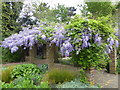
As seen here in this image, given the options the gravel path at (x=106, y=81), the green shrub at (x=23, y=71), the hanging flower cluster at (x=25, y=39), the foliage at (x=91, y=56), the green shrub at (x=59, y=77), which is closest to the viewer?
the foliage at (x=91, y=56)

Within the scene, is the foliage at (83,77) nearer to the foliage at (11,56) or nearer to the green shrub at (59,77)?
the green shrub at (59,77)

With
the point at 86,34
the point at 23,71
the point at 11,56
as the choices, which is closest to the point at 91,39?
the point at 86,34

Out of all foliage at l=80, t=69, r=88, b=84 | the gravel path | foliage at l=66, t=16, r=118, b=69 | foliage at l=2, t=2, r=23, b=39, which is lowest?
the gravel path

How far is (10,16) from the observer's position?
960 centimetres

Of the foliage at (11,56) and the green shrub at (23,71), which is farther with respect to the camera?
the foliage at (11,56)

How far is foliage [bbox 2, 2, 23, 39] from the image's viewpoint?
900 centimetres

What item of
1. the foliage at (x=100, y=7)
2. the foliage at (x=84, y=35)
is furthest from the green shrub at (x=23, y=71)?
the foliage at (x=100, y=7)

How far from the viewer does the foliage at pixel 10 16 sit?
29.5ft

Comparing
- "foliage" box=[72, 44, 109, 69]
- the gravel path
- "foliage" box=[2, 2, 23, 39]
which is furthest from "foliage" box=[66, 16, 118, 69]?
"foliage" box=[2, 2, 23, 39]

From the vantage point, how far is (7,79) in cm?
404

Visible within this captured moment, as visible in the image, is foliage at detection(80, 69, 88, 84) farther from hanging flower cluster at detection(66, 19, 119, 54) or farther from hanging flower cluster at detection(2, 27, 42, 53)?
hanging flower cluster at detection(2, 27, 42, 53)

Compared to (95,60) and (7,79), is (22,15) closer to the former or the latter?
(7,79)

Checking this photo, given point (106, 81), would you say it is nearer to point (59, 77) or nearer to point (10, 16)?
point (59, 77)

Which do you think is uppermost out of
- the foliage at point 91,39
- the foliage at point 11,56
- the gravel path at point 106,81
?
the foliage at point 91,39
